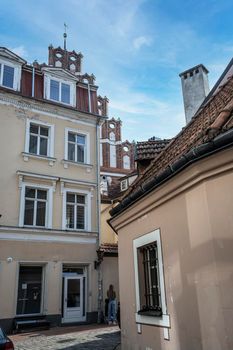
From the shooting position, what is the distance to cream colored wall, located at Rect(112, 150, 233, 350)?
4.33 meters

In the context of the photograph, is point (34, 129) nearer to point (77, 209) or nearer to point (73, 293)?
point (77, 209)

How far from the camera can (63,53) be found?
4600cm

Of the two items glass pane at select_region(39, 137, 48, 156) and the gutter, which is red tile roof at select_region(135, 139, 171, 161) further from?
glass pane at select_region(39, 137, 48, 156)

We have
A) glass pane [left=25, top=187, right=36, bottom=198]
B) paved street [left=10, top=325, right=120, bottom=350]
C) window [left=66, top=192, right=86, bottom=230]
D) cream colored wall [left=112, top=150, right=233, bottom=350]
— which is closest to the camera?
cream colored wall [left=112, top=150, right=233, bottom=350]

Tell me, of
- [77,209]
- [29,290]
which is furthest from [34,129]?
[29,290]

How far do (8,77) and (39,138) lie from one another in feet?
11.7

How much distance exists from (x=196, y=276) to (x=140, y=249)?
223cm

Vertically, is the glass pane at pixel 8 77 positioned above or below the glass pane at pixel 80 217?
above

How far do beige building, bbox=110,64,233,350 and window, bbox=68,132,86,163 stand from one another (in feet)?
37.6

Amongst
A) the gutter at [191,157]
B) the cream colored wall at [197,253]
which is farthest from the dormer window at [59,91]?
the cream colored wall at [197,253]

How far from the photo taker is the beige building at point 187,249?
4.40 meters

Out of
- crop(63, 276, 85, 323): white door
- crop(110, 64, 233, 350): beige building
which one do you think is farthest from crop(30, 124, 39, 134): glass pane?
crop(110, 64, 233, 350): beige building

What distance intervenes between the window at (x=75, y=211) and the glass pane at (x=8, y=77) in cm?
642

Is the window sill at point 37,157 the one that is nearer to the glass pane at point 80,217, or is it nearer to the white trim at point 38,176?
the white trim at point 38,176
